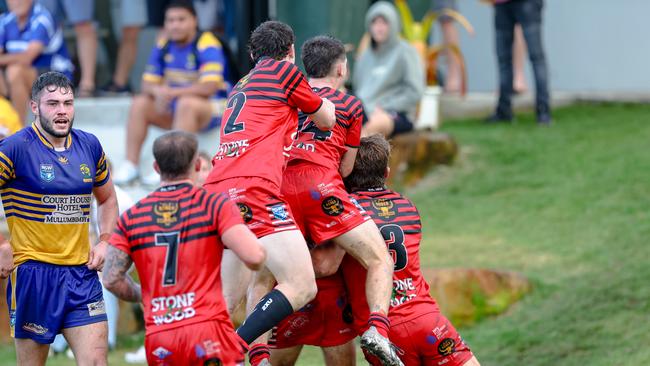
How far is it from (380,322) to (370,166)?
1033 millimetres

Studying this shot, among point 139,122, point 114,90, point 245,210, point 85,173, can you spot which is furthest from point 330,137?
point 114,90

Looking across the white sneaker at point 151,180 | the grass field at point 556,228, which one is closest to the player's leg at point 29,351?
the grass field at point 556,228

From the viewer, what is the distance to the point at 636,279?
969cm

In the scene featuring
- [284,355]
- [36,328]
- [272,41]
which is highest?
[272,41]

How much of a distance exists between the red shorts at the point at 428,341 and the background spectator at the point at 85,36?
728cm

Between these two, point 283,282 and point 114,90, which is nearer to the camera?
point 283,282

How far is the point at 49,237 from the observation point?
6.61 meters

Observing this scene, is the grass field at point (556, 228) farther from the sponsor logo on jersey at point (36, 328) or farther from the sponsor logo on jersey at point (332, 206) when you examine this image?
the sponsor logo on jersey at point (36, 328)

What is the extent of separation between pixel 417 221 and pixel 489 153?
651cm

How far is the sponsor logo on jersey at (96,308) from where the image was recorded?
6613 millimetres

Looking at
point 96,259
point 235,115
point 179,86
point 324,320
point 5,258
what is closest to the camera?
point 5,258

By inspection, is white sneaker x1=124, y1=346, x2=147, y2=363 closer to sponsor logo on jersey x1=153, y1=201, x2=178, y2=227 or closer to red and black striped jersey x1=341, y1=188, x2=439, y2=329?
red and black striped jersey x1=341, y1=188, x2=439, y2=329

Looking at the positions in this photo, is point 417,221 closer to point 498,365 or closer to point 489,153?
point 498,365

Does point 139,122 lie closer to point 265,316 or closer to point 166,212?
point 265,316
